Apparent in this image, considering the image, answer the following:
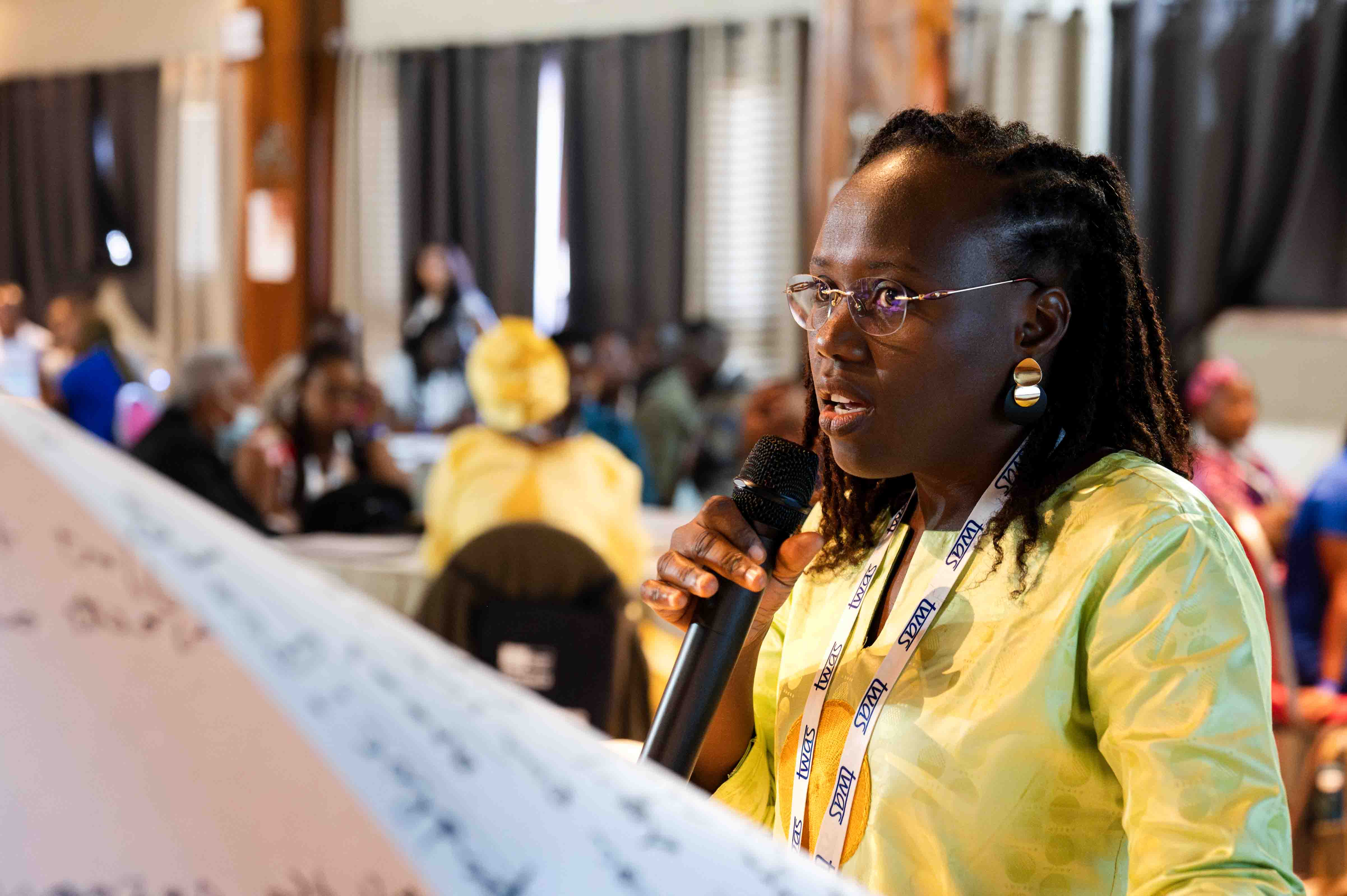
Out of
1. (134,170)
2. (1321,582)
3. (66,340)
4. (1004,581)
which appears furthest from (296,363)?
(1004,581)

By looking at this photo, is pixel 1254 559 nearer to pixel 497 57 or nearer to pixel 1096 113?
pixel 1096 113

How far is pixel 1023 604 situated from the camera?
2.64 feet

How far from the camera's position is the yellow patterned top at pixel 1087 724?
0.69 metres

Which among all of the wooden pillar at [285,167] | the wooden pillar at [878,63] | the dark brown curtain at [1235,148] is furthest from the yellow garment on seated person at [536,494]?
the wooden pillar at [285,167]

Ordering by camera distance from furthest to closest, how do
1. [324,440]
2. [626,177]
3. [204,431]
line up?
[626,177], [324,440], [204,431]

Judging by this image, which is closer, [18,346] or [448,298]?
[448,298]

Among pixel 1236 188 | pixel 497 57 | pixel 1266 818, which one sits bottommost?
pixel 1266 818

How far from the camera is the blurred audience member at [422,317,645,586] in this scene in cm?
339

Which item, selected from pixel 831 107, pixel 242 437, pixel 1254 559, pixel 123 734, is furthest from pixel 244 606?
pixel 242 437

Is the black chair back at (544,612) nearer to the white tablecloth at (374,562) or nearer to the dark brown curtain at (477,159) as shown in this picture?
the white tablecloth at (374,562)

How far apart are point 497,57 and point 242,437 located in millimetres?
3920

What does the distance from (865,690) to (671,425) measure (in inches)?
205

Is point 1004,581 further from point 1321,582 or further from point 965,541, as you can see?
point 1321,582

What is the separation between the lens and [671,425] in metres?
6.07
